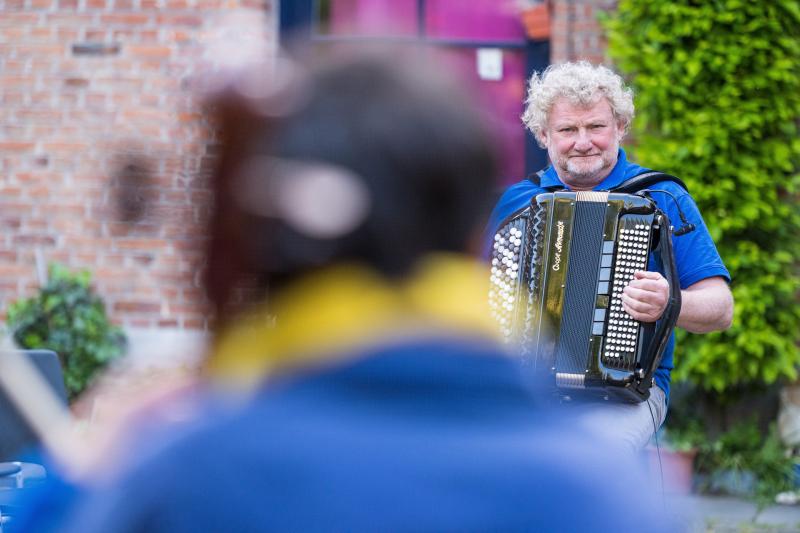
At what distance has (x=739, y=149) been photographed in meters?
4.90

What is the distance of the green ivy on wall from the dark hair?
401 centimetres

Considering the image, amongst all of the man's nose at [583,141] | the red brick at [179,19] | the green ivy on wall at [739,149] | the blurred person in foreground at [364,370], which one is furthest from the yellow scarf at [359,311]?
the red brick at [179,19]

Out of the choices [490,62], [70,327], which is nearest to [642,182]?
[490,62]

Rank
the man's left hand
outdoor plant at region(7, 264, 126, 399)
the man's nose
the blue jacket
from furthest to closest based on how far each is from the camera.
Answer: outdoor plant at region(7, 264, 126, 399) → the man's nose → the man's left hand → the blue jacket

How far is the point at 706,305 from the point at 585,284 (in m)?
0.30

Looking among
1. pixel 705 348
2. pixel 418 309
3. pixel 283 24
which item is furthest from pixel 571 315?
pixel 283 24

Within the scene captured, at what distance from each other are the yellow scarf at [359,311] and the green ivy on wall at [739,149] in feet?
13.2

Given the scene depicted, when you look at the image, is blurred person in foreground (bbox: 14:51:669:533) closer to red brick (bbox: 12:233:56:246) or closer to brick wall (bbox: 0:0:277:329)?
brick wall (bbox: 0:0:277:329)

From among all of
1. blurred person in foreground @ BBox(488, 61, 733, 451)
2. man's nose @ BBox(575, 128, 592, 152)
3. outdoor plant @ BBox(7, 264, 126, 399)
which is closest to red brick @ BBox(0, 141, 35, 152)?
outdoor plant @ BBox(7, 264, 126, 399)

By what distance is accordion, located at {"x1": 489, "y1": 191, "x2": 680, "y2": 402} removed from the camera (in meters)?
2.53

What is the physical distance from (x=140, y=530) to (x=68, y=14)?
486 centimetres

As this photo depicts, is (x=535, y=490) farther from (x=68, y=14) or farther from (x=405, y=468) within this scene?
(x=68, y=14)

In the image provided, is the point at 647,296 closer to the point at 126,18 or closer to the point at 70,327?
the point at 70,327

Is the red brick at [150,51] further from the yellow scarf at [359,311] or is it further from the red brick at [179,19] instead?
the yellow scarf at [359,311]
